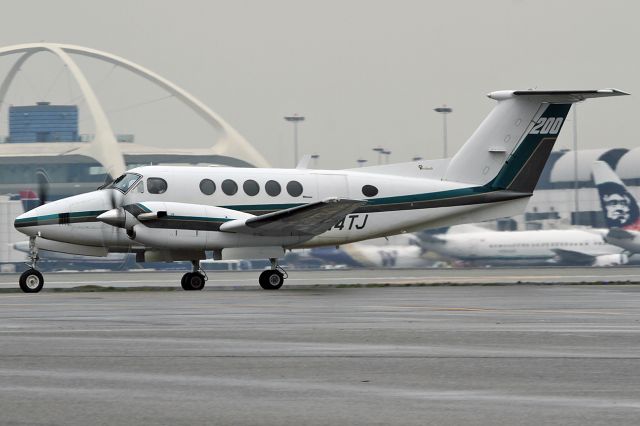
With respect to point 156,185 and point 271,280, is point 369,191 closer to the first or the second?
point 271,280

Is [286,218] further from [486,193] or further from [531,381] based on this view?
[531,381]

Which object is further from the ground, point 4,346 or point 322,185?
point 322,185

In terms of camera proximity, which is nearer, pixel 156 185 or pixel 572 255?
pixel 156 185

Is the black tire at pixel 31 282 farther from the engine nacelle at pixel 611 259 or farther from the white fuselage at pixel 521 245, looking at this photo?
the engine nacelle at pixel 611 259

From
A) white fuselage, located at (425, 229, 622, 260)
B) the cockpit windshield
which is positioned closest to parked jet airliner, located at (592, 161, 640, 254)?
white fuselage, located at (425, 229, 622, 260)

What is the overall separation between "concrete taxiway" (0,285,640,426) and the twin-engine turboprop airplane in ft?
23.0

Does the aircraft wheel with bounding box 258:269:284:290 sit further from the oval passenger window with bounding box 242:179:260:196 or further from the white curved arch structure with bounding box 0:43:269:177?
the white curved arch structure with bounding box 0:43:269:177

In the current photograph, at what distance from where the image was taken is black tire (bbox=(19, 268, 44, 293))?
28.4 meters

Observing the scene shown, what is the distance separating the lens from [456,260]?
76.4 meters

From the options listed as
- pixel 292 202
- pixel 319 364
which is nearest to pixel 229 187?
pixel 292 202

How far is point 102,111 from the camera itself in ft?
574

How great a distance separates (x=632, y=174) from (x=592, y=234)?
201 feet

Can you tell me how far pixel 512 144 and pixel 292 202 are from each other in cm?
689

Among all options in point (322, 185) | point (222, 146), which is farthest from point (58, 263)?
point (222, 146)
